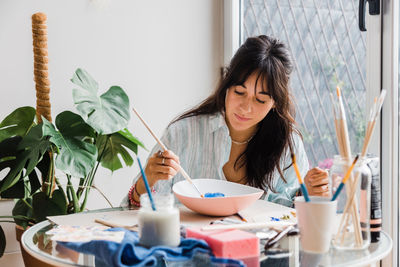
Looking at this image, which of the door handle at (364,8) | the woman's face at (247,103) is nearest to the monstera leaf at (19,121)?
the woman's face at (247,103)

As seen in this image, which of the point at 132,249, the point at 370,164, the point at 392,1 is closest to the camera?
the point at 132,249

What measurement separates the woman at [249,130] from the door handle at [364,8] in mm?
382

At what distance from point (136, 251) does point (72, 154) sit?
1.02 metres

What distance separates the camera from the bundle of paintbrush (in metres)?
1.01

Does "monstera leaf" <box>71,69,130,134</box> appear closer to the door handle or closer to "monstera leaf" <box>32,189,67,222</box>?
"monstera leaf" <box>32,189,67,222</box>

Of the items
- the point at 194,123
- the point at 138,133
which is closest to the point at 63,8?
the point at 138,133

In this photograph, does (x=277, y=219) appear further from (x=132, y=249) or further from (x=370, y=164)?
(x=132, y=249)

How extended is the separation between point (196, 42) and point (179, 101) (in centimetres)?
35

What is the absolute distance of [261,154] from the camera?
192cm

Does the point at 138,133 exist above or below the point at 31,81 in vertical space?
below

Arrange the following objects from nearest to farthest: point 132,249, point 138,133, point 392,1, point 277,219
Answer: point 132,249
point 277,219
point 392,1
point 138,133

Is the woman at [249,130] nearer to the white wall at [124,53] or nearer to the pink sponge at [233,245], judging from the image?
the pink sponge at [233,245]

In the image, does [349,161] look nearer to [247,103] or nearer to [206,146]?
[247,103]

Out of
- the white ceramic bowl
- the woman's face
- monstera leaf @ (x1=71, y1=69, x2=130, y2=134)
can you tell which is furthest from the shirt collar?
the white ceramic bowl
